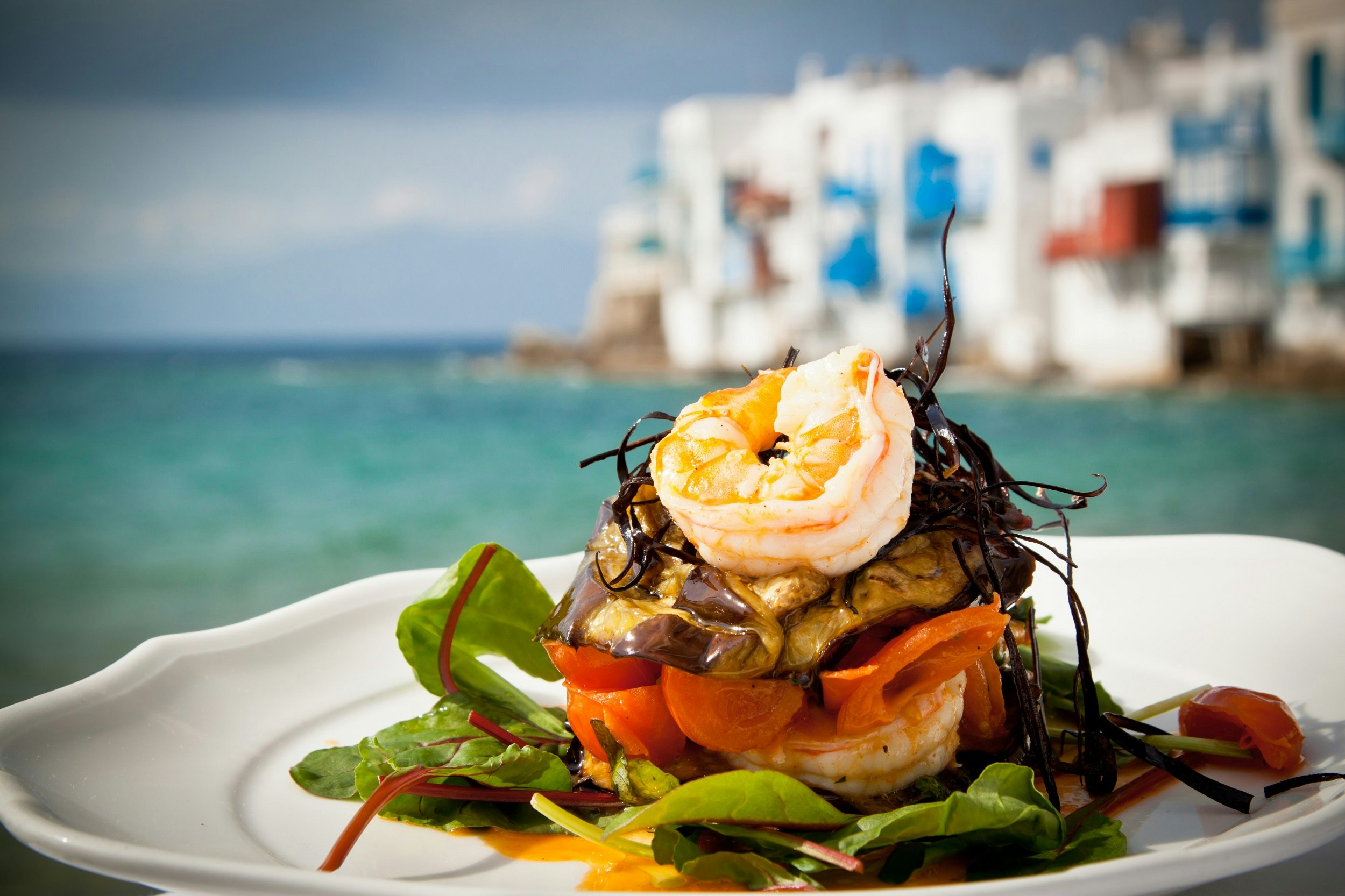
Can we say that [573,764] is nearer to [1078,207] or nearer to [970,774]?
[970,774]

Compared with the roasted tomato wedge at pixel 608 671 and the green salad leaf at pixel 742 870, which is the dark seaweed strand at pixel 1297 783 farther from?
the roasted tomato wedge at pixel 608 671

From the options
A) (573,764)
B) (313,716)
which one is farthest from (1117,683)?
(313,716)

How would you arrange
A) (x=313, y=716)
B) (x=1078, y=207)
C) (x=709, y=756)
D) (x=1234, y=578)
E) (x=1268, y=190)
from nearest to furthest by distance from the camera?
(x=709, y=756)
(x=313, y=716)
(x=1234, y=578)
(x=1268, y=190)
(x=1078, y=207)

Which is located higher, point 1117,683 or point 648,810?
point 648,810

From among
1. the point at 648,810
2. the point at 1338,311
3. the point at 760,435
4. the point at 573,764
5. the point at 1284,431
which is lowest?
the point at 1284,431

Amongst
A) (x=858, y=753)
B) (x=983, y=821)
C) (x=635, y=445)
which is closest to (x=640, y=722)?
(x=858, y=753)

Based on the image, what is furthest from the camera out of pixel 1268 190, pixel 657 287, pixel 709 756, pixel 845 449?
pixel 657 287

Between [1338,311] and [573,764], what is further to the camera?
[1338,311]
